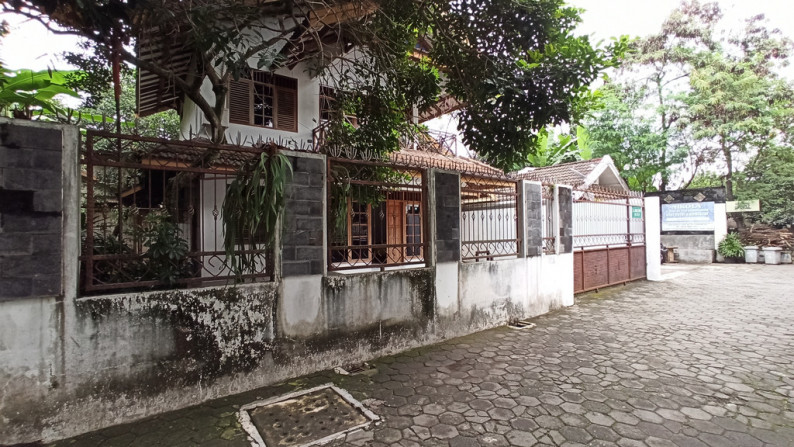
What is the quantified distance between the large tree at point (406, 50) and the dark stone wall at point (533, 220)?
101 cm

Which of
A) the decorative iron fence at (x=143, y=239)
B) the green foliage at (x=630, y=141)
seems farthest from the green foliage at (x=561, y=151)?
the decorative iron fence at (x=143, y=239)

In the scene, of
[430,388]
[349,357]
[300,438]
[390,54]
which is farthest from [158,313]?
[390,54]

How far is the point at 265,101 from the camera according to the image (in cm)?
796

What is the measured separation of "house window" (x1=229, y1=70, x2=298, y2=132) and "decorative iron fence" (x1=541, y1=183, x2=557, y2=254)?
5.32 meters

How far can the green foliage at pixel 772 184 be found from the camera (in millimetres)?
15860

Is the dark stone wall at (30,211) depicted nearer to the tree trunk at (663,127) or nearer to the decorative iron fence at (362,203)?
the decorative iron fence at (362,203)

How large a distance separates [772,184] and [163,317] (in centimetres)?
2301

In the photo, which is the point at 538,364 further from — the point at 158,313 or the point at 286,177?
the point at 158,313

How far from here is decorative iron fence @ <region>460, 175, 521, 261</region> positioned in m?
5.57

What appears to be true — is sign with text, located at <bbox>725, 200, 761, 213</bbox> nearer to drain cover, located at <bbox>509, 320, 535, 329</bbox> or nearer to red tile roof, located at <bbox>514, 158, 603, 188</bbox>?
red tile roof, located at <bbox>514, 158, 603, 188</bbox>

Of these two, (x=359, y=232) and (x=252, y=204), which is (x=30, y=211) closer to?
(x=252, y=204)

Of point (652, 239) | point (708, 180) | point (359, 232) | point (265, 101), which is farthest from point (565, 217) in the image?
point (708, 180)

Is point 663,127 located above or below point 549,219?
above

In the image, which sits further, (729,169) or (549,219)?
(729,169)
